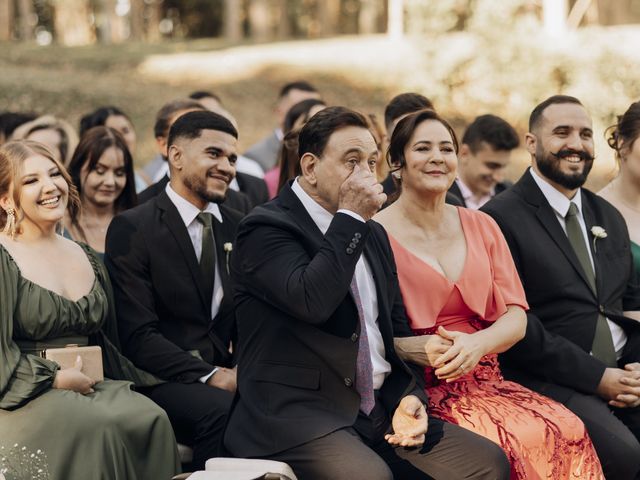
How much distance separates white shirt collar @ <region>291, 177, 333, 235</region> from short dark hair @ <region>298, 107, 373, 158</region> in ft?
0.65

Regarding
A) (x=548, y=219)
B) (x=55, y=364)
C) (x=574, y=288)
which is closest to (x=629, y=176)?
(x=548, y=219)

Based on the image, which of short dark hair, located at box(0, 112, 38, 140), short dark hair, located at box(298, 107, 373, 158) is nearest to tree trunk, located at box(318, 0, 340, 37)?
short dark hair, located at box(0, 112, 38, 140)

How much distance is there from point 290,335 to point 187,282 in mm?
1343

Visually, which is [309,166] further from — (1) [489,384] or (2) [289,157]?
(2) [289,157]

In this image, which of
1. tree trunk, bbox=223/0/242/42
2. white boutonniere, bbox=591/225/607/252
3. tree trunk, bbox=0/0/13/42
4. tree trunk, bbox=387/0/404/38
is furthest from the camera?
tree trunk, bbox=0/0/13/42

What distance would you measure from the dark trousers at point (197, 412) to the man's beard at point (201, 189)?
1073 millimetres

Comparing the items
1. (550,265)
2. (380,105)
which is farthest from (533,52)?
(550,265)

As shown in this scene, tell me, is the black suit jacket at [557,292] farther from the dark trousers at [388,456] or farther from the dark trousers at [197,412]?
the dark trousers at [197,412]

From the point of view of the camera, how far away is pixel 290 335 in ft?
14.0

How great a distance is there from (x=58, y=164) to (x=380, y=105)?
17.5 metres

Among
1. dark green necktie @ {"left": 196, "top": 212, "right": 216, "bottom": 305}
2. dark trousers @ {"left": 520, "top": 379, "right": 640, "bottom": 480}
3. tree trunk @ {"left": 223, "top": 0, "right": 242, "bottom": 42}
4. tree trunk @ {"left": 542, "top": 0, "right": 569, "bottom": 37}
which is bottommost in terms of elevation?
dark trousers @ {"left": 520, "top": 379, "right": 640, "bottom": 480}

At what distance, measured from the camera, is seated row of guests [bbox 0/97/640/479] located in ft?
13.8

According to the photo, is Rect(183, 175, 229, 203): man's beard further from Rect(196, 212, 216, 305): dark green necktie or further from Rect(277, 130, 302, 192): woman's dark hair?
Rect(277, 130, 302, 192): woman's dark hair

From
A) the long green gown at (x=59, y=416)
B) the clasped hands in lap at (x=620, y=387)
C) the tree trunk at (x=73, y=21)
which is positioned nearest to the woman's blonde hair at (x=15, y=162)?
the long green gown at (x=59, y=416)
